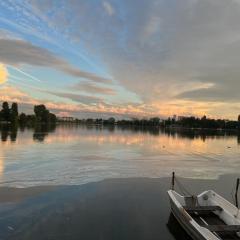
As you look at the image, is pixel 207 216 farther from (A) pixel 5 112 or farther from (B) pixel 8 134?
(A) pixel 5 112

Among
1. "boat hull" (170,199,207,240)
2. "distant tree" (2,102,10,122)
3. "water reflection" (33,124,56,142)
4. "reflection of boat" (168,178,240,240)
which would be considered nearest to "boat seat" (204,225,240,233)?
"reflection of boat" (168,178,240,240)

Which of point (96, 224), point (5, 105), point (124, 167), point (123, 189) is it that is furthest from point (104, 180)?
point (5, 105)

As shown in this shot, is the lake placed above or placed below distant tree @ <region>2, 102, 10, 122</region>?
below

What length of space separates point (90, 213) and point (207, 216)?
5405 millimetres

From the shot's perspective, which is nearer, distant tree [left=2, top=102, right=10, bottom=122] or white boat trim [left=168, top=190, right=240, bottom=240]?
white boat trim [left=168, top=190, right=240, bottom=240]

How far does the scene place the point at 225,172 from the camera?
34219 millimetres

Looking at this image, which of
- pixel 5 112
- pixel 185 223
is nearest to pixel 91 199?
pixel 185 223

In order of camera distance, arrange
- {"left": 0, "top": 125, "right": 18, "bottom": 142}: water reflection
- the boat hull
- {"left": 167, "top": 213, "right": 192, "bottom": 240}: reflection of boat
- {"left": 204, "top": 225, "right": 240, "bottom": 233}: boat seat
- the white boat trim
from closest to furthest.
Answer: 1. the white boat trim
2. the boat hull
3. {"left": 204, "top": 225, "right": 240, "bottom": 233}: boat seat
4. {"left": 167, "top": 213, "right": 192, "bottom": 240}: reflection of boat
5. {"left": 0, "top": 125, "right": 18, "bottom": 142}: water reflection

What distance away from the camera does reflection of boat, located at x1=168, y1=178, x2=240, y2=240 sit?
13.9 meters

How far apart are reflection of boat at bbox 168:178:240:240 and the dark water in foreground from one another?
869 millimetres

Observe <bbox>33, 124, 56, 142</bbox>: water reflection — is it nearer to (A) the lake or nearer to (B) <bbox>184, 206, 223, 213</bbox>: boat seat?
(A) the lake

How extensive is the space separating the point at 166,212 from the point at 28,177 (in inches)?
456

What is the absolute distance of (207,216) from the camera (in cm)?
1722

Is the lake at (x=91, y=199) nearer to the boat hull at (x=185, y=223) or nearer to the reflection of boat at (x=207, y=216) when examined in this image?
the boat hull at (x=185, y=223)
